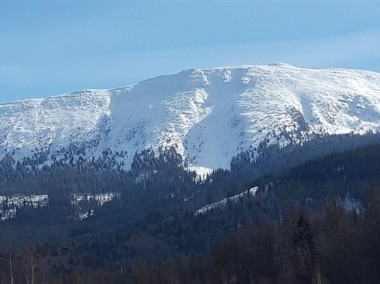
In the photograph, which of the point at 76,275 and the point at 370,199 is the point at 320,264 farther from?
the point at 76,275

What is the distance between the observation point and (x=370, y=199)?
360ft

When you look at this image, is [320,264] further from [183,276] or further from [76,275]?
[76,275]

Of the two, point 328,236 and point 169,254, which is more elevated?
point 328,236

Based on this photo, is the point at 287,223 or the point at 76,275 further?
the point at 76,275

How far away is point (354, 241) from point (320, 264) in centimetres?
613

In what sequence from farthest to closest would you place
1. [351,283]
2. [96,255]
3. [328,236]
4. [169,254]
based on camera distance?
1. [96,255]
2. [169,254]
3. [328,236]
4. [351,283]

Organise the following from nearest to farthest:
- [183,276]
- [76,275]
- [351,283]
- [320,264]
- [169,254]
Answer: [351,283] < [320,264] < [183,276] < [76,275] < [169,254]

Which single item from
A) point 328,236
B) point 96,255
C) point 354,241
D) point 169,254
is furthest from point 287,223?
point 96,255

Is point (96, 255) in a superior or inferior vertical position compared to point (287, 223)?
inferior

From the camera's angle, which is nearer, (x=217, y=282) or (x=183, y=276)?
(x=217, y=282)

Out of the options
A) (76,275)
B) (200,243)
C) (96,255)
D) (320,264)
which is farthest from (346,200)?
(320,264)

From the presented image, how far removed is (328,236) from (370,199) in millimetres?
7791

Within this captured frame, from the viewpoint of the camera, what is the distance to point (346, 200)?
191375 mm

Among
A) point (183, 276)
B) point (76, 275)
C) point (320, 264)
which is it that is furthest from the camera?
point (76, 275)
